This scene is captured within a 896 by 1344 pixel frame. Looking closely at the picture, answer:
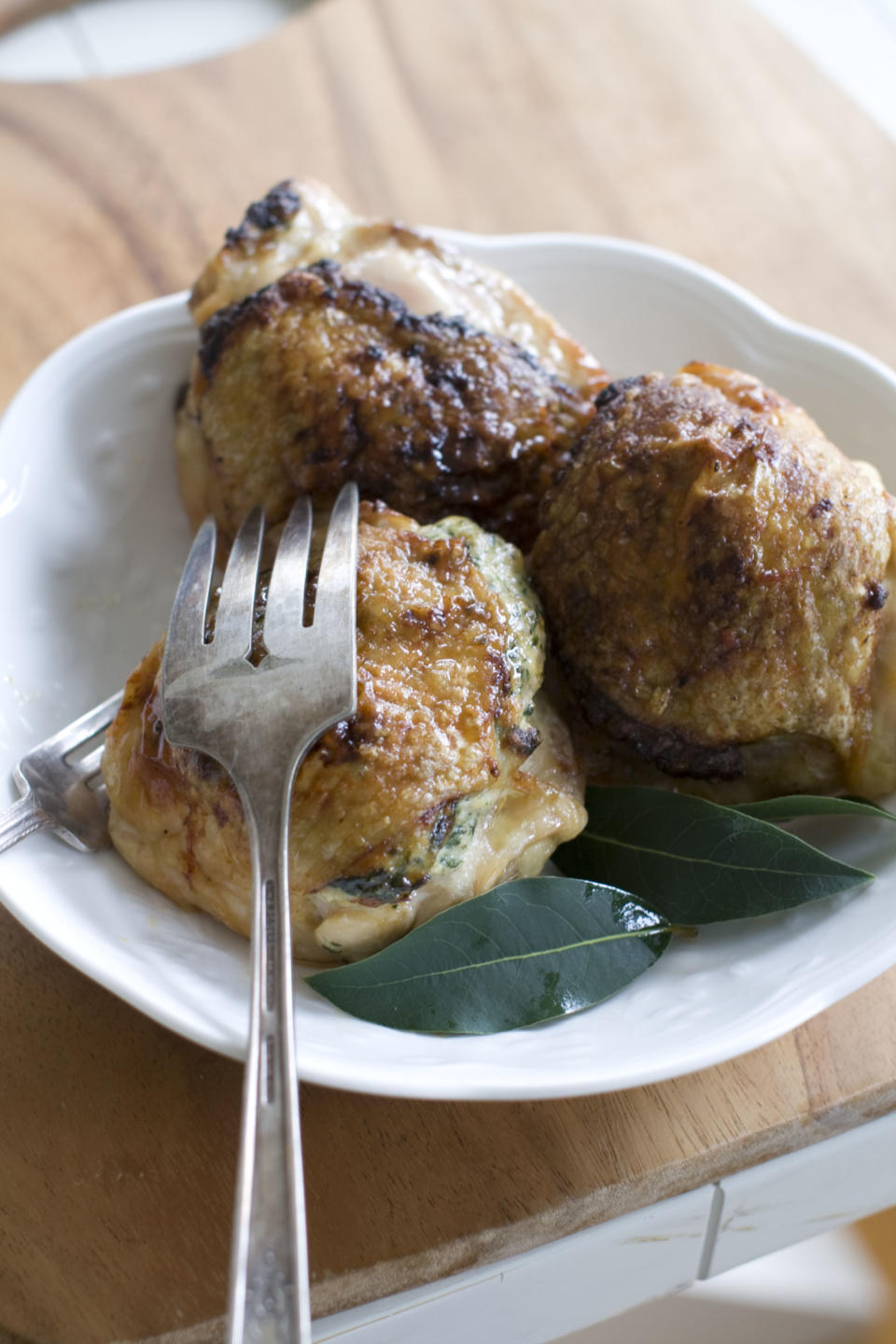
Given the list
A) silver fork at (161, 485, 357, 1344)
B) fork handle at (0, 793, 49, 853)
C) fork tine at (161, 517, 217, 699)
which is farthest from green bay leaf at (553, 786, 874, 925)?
fork handle at (0, 793, 49, 853)

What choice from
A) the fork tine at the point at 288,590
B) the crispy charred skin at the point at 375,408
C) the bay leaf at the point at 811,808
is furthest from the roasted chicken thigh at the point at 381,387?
the bay leaf at the point at 811,808

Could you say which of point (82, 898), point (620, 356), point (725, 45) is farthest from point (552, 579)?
point (725, 45)

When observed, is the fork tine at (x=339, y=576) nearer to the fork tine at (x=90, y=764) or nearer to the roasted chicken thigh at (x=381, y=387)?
the roasted chicken thigh at (x=381, y=387)

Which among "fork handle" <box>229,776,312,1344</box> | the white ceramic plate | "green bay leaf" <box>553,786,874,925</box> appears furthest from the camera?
"green bay leaf" <box>553,786,874,925</box>

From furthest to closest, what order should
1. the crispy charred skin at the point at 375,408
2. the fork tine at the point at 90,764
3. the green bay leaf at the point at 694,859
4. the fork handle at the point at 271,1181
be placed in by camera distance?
the crispy charred skin at the point at 375,408
the fork tine at the point at 90,764
the green bay leaf at the point at 694,859
the fork handle at the point at 271,1181

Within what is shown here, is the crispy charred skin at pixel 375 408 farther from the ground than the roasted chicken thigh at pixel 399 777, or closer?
farther from the ground

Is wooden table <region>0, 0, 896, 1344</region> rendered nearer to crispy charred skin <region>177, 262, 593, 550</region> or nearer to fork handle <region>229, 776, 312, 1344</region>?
fork handle <region>229, 776, 312, 1344</region>

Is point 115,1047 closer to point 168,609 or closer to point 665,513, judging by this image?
point 168,609
